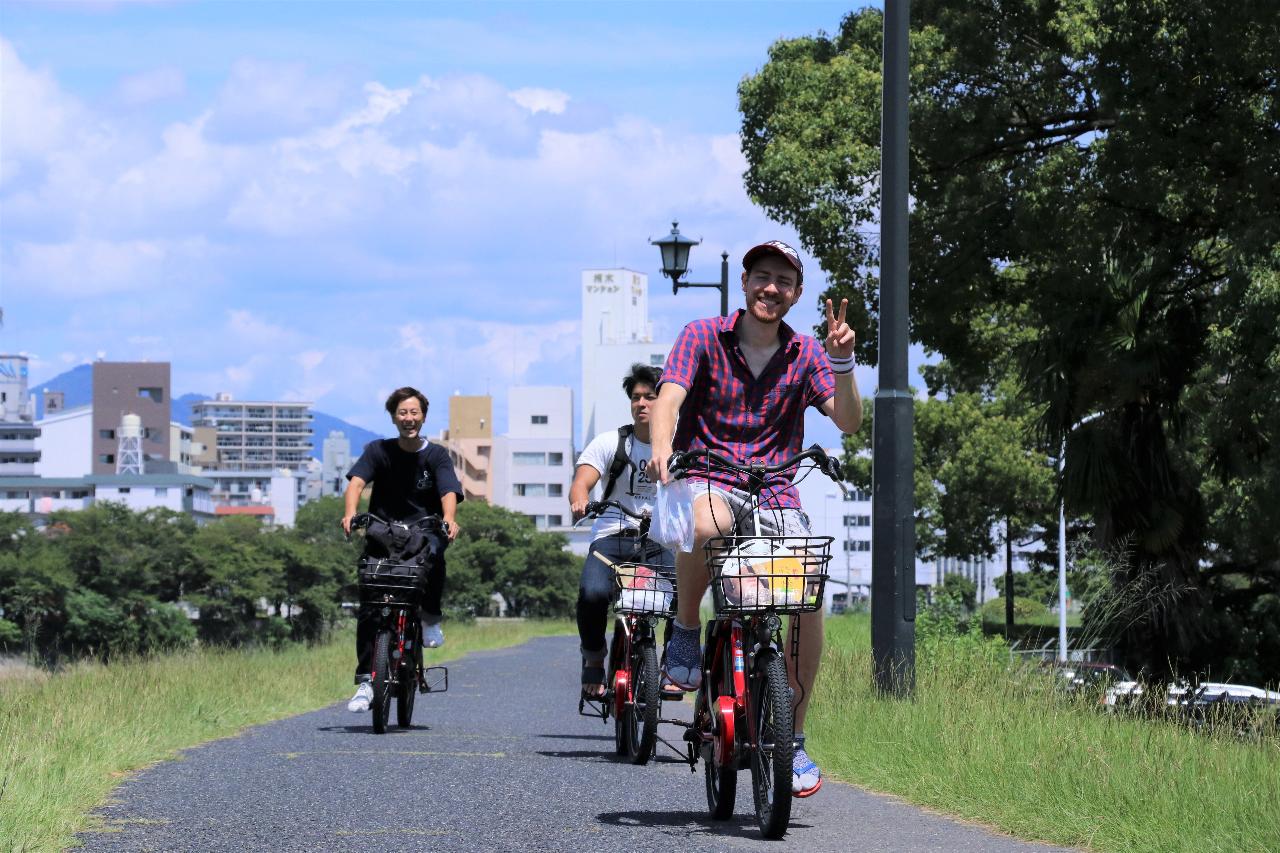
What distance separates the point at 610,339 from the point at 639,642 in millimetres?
170422

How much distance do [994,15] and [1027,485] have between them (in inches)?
1312

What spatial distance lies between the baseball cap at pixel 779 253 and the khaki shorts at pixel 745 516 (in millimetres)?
794

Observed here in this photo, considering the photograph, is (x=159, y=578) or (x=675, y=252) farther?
(x=159, y=578)

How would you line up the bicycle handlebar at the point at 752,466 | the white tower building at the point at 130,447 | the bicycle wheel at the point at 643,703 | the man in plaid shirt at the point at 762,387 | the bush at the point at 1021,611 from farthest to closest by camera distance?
the white tower building at the point at 130,447 → the bush at the point at 1021,611 → the bicycle wheel at the point at 643,703 → the man in plaid shirt at the point at 762,387 → the bicycle handlebar at the point at 752,466

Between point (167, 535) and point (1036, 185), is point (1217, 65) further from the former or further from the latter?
point (167, 535)

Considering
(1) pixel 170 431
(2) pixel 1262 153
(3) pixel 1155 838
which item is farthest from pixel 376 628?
(1) pixel 170 431

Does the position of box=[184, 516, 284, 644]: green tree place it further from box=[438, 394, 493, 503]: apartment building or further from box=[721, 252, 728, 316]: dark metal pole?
box=[438, 394, 493, 503]: apartment building

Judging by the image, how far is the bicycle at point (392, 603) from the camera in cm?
888

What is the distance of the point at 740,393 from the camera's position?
5.49 m

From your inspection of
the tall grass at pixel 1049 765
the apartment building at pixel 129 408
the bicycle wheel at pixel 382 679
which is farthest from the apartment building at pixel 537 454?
the tall grass at pixel 1049 765

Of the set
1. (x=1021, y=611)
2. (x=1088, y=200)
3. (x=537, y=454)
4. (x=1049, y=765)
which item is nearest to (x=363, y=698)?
(x=1049, y=765)

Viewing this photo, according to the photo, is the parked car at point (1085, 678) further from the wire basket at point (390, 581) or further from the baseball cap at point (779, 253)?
the baseball cap at point (779, 253)

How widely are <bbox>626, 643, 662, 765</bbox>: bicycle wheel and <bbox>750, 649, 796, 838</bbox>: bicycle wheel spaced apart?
1996 millimetres

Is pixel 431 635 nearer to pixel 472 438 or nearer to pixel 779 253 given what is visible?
pixel 779 253
